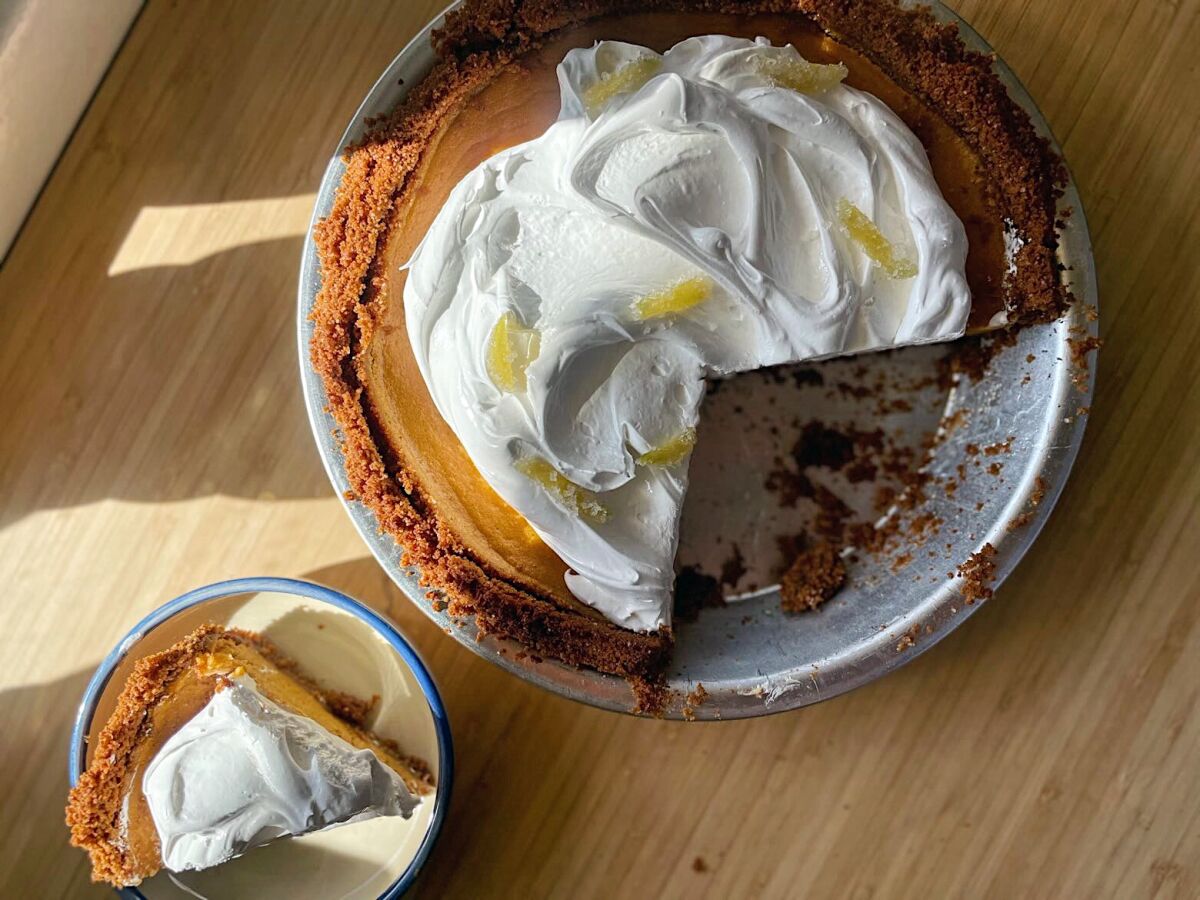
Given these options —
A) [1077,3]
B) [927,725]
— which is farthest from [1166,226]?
[927,725]

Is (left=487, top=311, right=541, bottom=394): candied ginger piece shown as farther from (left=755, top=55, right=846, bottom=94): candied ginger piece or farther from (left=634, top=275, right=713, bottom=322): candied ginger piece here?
(left=755, top=55, right=846, bottom=94): candied ginger piece

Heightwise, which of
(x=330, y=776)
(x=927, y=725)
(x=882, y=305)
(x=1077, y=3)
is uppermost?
(x=1077, y=3)

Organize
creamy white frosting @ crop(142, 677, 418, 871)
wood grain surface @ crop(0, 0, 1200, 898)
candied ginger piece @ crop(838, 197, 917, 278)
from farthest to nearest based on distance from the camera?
wood grain surface @ crop(0, 0, 1200, 898) → candied ginger piece @ crop(838, 197, 917, 278) → creamy white frosting @ crop(142, 677, 418, 871)

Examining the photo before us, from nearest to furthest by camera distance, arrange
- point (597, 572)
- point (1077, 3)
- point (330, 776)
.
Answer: point (330, 776), point (597, 572), point (1077, 3)

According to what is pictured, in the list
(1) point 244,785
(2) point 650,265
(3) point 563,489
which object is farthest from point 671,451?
(1) point 244,785

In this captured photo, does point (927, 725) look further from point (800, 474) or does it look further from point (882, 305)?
point (882, 305)

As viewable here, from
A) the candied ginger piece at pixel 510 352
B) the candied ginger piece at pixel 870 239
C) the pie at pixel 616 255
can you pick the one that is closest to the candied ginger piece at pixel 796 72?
the pie at pixel 616 255

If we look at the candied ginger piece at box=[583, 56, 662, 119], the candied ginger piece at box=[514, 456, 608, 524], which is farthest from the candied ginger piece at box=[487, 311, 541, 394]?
the candied ginger piece at box=[583, 56, 662, 119]
